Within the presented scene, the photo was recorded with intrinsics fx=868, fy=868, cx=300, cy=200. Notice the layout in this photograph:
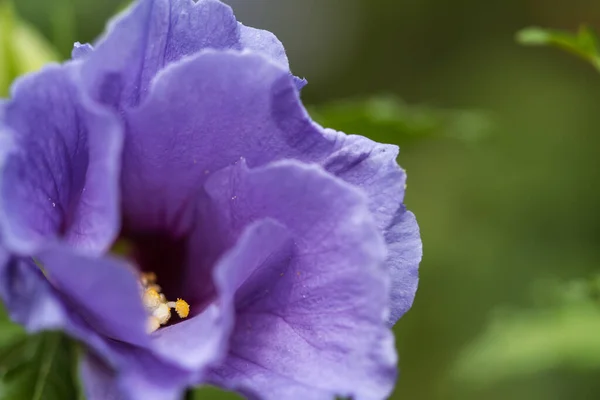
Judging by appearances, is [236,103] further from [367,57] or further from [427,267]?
[367,57]

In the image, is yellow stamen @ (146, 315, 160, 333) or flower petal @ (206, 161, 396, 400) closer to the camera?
flower petal @ (206, 161, 396, 400)

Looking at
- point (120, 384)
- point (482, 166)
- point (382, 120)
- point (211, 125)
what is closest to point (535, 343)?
point (382, 120)

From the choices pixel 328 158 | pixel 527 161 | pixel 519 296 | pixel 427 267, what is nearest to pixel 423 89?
pixel 527 161

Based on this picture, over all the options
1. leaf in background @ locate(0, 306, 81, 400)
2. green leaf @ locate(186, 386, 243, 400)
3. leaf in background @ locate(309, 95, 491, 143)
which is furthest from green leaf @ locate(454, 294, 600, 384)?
leaf in background @ locate(0, 306, 81, 400)

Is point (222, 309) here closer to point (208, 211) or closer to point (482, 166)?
point (208, 211)

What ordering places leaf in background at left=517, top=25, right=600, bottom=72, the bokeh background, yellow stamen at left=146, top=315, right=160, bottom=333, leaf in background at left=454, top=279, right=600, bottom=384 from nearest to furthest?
yellow stamen at left=146, top=315, right=160, bottom=333
leaf in background at left=517, top=25, right=600, bottom=72
leaf in background at left=454, top=279, right=600, bottom=384
the bokeh background

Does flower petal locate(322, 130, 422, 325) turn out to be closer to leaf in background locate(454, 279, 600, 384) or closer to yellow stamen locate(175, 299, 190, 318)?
yellow stamen locate(175, 299, 190, 318)

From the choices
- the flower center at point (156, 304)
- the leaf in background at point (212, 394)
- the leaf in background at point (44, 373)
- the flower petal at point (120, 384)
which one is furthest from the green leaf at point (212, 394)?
the flower petal at point (120, 384)
